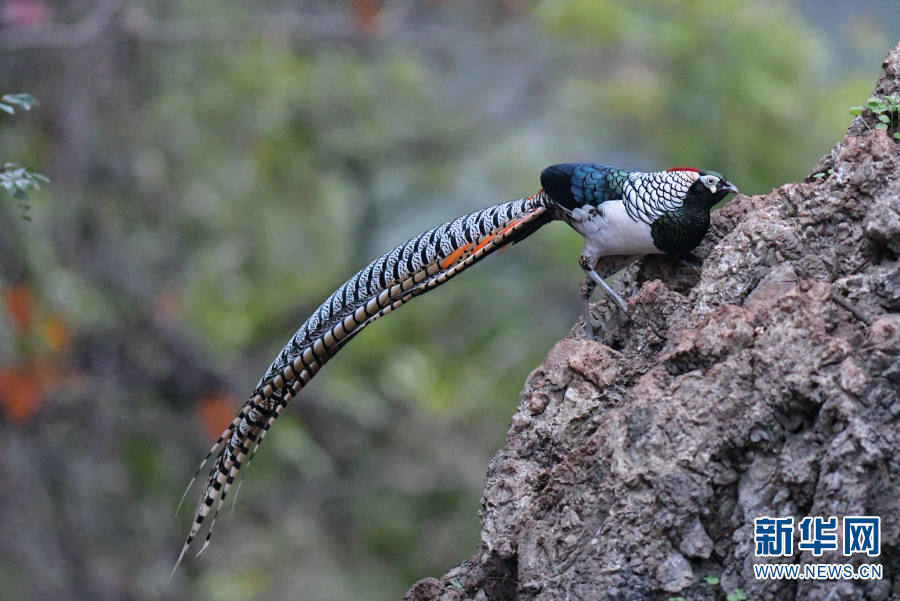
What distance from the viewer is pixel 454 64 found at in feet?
53.8

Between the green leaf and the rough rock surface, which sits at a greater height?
the green leaf

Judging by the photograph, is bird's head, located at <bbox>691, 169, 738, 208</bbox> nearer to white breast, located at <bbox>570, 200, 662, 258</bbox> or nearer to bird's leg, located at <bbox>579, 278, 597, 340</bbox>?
white breast, located at <bbox>570, 200, 662, 258</bbox>

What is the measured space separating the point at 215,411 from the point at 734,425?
9661mm

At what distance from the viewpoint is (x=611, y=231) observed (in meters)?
4.37

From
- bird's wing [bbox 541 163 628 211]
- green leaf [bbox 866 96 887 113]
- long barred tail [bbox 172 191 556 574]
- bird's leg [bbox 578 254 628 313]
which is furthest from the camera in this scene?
bird's wing [bbox 541 163 628 211]

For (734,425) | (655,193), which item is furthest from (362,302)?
(734,425)

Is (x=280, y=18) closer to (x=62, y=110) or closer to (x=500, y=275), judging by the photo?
(x=62, y=110)

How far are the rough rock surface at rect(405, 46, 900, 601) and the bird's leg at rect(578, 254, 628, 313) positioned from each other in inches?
14.7

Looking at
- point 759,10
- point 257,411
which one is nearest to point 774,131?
point 759,10

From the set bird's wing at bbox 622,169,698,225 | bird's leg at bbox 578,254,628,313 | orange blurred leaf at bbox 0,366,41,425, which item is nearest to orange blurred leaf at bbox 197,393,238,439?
orange blurred leaf at bbox 0,366,41,425

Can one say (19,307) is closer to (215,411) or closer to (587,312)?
(215,411)

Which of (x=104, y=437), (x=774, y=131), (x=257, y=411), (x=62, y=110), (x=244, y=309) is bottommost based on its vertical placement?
(x=257, y=411)

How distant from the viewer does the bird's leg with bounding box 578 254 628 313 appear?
13.6 feet

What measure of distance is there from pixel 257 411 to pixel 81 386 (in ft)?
25.1
